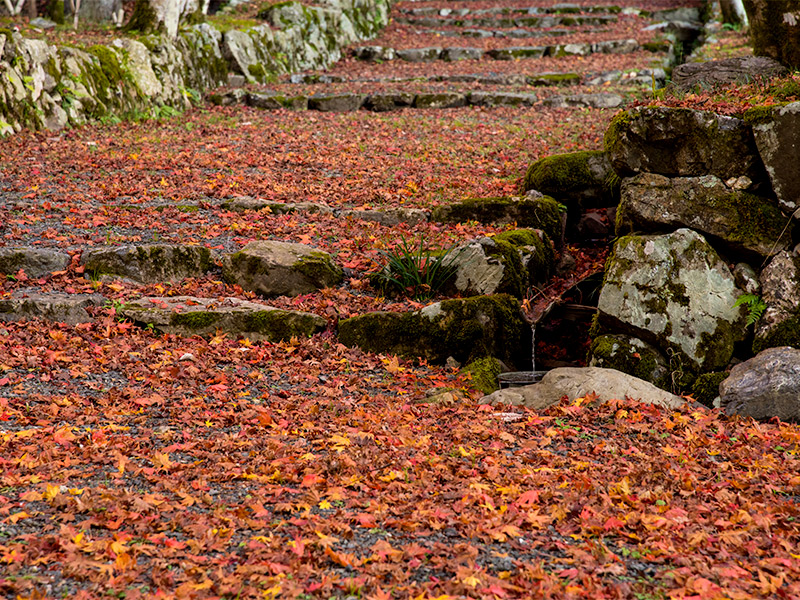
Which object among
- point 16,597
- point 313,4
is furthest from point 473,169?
point 313,4

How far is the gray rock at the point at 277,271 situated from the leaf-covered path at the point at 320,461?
6.5 inches

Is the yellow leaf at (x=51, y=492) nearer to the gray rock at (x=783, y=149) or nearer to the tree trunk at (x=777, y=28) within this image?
the gray rock at (x=783, y=149)

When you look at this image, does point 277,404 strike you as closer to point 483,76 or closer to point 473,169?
point 473,169

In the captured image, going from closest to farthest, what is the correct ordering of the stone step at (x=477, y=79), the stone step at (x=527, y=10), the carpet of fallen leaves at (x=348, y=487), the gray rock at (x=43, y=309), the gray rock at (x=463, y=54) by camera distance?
1. the carpet of fallen leaves at (x=348, y=487)
2. the gray rock at (x=43, y=309)
3. the stone step at (x=477, y=79)
4. the gray rock at (x=463, y=54)
5. the stone step at (x=527, y=10)

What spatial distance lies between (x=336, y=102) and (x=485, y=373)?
9.20 metres

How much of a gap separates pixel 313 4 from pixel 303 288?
48.2 ft

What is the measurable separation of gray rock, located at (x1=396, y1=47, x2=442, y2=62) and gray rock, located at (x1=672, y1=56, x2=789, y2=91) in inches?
447

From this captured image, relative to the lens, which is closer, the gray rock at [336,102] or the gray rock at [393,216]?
the gray rock at [393,216]

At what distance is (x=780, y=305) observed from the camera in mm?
5699

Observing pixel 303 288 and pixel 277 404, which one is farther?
pixel 303 288

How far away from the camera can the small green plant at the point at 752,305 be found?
5738 mm

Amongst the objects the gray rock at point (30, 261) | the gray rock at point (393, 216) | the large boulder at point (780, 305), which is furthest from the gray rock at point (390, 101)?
the large boulder at point (780, 305)

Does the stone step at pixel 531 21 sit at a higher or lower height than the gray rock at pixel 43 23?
lower

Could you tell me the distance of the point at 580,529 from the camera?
3.46 meters
